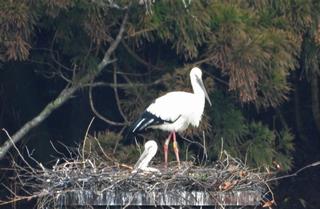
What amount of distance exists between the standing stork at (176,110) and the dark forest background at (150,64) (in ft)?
0.85

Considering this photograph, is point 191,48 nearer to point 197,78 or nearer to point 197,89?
point 197,78

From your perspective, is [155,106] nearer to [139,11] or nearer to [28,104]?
[139,11]

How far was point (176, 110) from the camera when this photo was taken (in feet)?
38.4

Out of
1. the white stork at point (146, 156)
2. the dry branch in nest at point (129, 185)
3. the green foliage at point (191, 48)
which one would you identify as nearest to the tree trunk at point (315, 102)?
the green foliage at point (191, 48)

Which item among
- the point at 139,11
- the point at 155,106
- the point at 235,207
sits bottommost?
the point at 235,207

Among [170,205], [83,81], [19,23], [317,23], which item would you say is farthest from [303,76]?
[170,205]

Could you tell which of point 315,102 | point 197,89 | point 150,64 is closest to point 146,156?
point 197,89

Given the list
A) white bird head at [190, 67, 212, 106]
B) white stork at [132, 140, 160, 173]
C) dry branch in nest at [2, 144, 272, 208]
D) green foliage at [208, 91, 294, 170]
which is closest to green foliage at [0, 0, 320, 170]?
green foliage at [208, 91, 294, 170]

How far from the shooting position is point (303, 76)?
1391cm

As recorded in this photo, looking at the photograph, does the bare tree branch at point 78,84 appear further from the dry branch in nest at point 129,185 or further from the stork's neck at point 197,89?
the dry branch in nest at point 129,185

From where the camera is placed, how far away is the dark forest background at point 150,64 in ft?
37.4

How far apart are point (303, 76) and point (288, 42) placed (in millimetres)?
2186

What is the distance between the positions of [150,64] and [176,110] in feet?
2.72

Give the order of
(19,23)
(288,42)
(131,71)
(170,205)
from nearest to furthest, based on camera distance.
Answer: (170,205), (19,23), (288,42), (131,71)
